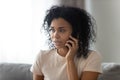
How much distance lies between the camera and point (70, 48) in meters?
1.66

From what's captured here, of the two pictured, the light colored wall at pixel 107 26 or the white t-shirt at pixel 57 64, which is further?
the light colored wall at pixel 107 26

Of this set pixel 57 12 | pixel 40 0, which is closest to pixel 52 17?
pixel 57 12

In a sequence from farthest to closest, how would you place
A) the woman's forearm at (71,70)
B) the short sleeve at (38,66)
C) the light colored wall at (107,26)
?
the light colored wall at (107,26) → the short sleeve at (38,66) → the woman's forearm at (71,70)

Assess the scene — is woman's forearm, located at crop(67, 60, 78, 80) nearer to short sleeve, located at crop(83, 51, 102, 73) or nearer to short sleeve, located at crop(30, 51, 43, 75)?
short sleeve, located at crop(83, 51, 102, 73)

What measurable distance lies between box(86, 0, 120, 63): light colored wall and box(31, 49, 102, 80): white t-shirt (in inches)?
30.7

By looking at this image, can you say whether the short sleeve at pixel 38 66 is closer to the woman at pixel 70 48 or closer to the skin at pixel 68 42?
the woman at pixel 70 48

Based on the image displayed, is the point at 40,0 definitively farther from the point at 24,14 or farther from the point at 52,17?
the point at 52,17

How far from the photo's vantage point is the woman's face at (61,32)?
163 centimetres

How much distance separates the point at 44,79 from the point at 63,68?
184 millimetres

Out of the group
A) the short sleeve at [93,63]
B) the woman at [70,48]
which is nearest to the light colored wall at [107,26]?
the woman at [70,48]

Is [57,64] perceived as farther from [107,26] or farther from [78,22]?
[107,26]

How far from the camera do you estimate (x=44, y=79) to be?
1.79 m

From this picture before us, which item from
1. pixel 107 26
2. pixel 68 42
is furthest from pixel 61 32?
pixel 107 26

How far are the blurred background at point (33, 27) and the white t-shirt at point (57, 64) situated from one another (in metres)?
0.74
